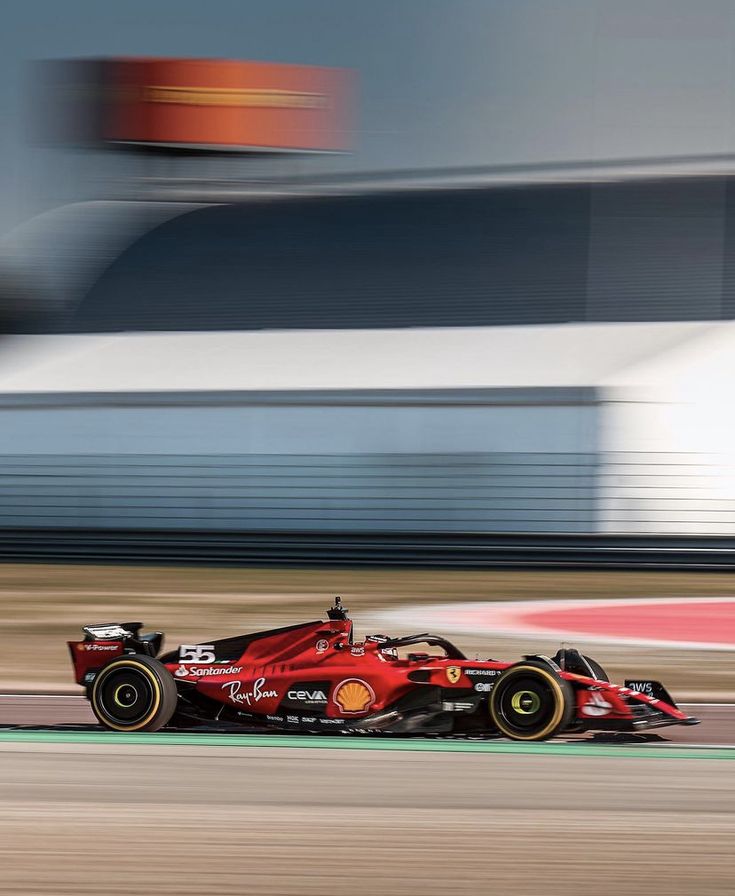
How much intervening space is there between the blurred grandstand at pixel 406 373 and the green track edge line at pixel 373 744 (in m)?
13.2

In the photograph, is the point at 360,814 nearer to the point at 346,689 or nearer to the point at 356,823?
the point at 356,823

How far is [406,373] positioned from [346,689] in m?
16.9

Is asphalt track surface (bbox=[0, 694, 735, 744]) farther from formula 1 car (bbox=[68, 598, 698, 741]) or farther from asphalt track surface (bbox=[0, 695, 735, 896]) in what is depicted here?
formula 1 car (bbox=[68, 598, 698, 741])

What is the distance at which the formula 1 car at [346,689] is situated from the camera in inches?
295

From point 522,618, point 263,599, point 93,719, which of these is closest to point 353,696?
point 93,719

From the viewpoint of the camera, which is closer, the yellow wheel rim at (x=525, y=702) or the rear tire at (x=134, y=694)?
the yellow wheel rim at (x=525, y=702)

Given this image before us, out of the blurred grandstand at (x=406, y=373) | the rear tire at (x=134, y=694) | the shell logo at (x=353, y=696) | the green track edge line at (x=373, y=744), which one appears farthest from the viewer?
the blurred grandstand at (x=406, y=373)

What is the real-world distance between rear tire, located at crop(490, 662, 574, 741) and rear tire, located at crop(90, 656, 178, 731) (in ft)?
6.15

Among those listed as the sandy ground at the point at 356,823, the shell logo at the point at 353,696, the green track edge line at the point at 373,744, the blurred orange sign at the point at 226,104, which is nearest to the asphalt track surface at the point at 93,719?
the green track edge line at the point at 373,744

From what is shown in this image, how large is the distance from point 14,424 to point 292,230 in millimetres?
11139

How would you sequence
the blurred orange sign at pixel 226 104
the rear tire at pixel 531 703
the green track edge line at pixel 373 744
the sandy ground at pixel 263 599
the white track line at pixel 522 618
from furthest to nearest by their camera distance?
the blurred orange sign at pixel 226 104 → the white track line at pixel 522 618 → the sandy ground at pixel 263 599 → the green track edge line at pixel 373 744 → the rear tire at pixel 531 703

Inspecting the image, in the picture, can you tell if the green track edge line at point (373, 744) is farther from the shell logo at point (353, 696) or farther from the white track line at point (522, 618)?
the white track line at point (522, 618)

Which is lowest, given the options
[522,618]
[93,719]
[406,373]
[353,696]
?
[93,719]

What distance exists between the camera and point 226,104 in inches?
1491
